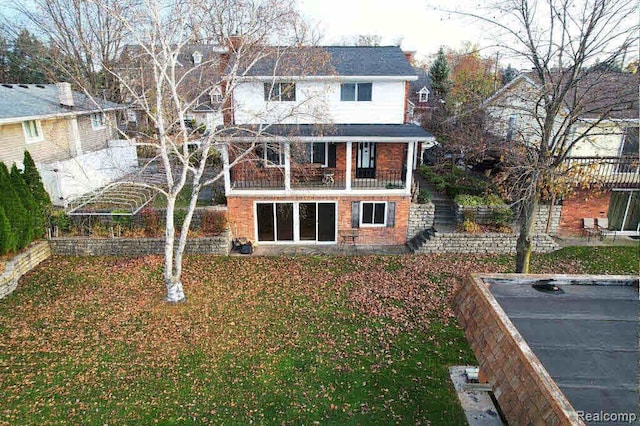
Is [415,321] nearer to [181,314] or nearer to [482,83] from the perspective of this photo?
[181,314]

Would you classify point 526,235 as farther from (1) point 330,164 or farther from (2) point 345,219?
(1) point 330,164

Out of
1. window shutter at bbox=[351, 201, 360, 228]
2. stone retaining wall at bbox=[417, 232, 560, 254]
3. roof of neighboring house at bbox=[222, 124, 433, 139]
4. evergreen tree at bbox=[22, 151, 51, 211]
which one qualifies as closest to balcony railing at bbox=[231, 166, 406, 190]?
window shutter at bbox=[351, 201, 360, 228]

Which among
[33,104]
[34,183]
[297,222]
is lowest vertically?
[297,222]

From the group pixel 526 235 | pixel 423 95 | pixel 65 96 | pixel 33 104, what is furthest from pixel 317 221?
pixel 423 95

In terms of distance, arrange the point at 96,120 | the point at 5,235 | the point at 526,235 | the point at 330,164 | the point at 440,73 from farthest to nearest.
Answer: the point at 440,73 → the point at 96,120 → the point at 330,164 → the point at 5,235 → the point at 526,235

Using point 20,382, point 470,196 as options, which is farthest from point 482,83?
point 20,382

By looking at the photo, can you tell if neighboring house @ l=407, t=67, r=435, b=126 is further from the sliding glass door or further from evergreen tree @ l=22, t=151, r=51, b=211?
evergreen tree @ l=22, t=151, r=51, b=211
